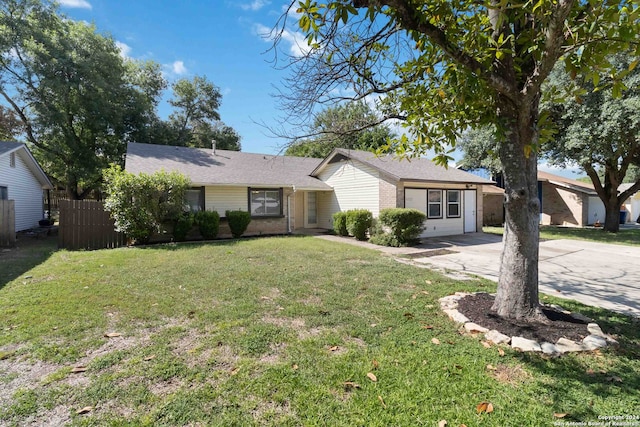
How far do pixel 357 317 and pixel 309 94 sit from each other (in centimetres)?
329

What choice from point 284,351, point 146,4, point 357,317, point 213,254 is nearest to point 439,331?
point 357,317

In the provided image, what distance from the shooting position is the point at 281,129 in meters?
4.72

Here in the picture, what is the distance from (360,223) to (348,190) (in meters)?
2.86

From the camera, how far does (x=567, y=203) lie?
21.8 metres

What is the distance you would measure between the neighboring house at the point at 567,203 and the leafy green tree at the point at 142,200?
23957 mm

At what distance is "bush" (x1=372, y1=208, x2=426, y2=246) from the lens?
11625mm

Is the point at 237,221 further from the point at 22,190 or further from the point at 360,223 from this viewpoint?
the point at 22,190

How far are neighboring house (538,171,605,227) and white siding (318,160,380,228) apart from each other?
1575cm

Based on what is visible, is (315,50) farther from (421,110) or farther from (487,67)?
(487,67)

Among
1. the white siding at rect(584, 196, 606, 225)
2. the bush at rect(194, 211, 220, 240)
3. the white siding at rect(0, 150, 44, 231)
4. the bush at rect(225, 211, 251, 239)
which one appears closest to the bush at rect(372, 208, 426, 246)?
the bush at rect(225, 211, 251, 239)

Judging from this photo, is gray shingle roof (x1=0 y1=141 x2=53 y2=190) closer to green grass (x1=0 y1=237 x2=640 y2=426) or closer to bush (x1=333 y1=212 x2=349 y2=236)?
green grass (x1=0 y1=237 x2=640 y2=426)

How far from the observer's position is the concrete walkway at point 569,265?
5.59 metres

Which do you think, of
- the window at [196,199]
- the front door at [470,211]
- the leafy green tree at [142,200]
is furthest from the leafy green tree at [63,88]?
the front door at [470,211]

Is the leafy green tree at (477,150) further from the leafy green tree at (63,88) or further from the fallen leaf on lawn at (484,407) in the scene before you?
the leafy green tree at (63,88)
